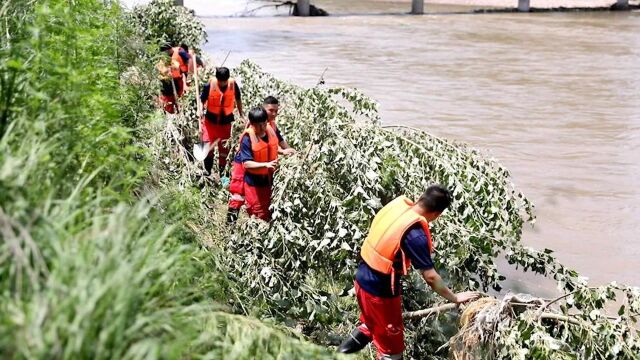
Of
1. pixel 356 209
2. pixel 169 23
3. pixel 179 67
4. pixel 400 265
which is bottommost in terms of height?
pixel 400 265

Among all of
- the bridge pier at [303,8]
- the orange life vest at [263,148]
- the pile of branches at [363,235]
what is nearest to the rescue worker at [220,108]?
the orange life vest at [263,148]

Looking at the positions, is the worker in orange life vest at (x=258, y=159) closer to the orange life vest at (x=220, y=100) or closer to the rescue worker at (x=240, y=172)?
the rescue worker at (x=240, y=172)

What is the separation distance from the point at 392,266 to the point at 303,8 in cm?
3936

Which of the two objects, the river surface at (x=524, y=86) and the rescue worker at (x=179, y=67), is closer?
the rescue worker at (x=179, y=67)

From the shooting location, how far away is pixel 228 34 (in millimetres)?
34844

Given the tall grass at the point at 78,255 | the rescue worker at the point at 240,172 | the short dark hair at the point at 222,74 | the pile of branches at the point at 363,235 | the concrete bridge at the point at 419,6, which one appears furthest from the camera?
the concrete bridge at the point at 419,6

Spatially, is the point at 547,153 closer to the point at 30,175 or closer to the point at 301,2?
the point at 30,175

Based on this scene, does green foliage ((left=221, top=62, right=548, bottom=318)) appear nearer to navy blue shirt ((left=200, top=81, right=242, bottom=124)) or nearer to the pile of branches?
the pile of branches

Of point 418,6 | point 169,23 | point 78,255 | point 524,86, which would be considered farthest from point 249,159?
point 418,6

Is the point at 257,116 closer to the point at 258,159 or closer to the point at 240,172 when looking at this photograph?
the point at 258,159

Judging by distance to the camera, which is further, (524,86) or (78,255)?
(524,86)

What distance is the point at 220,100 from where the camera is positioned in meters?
9.34

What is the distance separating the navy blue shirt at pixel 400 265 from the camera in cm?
508

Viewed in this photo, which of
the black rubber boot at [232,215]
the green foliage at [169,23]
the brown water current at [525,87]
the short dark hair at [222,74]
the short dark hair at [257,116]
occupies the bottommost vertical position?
the brown water current at [525,87]
